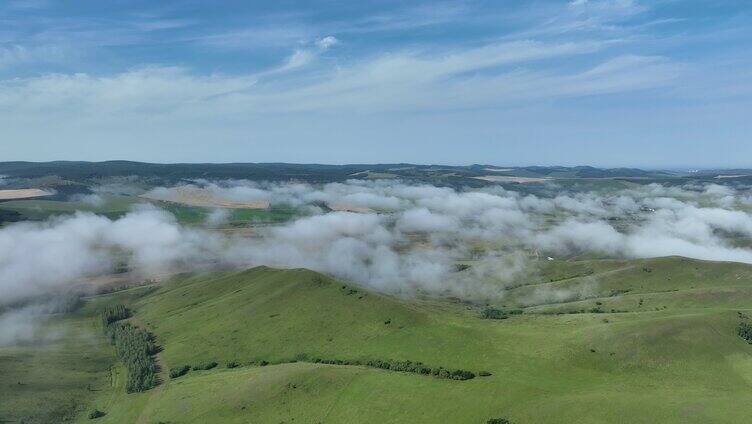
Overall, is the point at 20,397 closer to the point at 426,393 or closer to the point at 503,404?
the point at 426,393

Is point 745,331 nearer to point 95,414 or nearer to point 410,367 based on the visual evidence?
point 410,367

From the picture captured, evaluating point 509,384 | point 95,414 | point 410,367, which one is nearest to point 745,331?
point 509,384

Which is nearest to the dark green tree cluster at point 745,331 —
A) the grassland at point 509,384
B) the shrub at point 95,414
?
the grassland at point 509,384

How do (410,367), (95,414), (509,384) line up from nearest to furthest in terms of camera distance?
1. (509,384)
2. (95,414)
3. (410,367)

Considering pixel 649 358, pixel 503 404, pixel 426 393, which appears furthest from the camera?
pixel 649 358

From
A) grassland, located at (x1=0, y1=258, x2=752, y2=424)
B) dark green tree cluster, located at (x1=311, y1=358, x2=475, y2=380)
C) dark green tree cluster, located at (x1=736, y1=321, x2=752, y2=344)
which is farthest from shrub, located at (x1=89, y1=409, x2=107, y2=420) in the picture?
dark green tree cluster, located at (x1=736, y1=321, x2=752, y2=344)

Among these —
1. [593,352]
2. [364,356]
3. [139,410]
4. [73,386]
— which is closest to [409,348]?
[364,356]

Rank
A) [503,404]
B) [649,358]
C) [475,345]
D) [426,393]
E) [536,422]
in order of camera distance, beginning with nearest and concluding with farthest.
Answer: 1. [536,422]
2. [503,404]
3. [426,393]
4. [649,358]
5. [475,345]

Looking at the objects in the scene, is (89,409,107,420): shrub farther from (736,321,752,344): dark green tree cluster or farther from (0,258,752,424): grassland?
(736,321,752,344): dark green tree cluster
